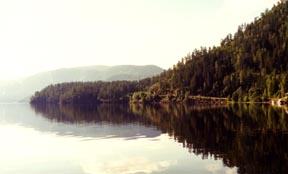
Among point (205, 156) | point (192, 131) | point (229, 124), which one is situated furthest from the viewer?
point (229, 124)

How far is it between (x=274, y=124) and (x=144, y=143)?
140ft

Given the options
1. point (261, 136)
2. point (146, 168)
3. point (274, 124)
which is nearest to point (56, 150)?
point (146, 168)

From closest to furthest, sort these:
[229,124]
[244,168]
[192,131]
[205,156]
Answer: [244,168] → [205,156] → [192,131] → [229,124]

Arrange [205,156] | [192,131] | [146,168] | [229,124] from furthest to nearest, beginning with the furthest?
[229,124]
[192,131]
[205,156]
[146,168]

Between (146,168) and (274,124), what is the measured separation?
63.5m

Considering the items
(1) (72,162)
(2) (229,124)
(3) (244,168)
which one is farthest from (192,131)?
(3) (244,168)

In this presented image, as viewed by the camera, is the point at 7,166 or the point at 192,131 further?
the point at 192,131

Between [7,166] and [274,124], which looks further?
[274,124]

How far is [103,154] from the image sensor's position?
3723 inches

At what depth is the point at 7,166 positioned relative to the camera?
87562mm

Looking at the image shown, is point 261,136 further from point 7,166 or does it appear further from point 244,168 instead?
point 7,166

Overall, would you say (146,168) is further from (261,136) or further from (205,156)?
(261,136)

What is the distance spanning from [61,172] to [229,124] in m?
73.4

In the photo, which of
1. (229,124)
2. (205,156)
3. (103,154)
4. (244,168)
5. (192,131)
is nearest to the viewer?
(244,168)
